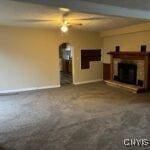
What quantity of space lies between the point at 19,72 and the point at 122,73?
4.03 meters

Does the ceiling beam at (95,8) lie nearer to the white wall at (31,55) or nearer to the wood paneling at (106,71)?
the white wall at (31,55)

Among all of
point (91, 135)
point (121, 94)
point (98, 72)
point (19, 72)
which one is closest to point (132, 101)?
point (121, 94)

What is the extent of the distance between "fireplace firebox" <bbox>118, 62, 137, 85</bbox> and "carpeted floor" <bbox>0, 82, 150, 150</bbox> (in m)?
1.11

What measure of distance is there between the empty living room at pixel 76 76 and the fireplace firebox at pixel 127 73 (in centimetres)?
4

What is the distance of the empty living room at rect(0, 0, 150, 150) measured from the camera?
10.2 feet

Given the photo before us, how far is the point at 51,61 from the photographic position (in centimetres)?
749

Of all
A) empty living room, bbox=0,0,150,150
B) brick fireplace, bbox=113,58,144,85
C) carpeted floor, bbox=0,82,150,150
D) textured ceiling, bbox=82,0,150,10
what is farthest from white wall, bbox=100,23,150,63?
textured ceiling, bbox=82,0,150,10

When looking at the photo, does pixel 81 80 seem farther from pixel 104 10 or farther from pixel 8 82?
pixel 104 10

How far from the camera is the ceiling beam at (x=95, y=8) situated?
2623mm

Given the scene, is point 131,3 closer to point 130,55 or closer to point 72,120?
point 72,120

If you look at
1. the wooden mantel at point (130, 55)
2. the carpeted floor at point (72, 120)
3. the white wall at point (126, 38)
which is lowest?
the carpeted floor at point (72, 120)

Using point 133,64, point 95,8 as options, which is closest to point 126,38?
point 133,64

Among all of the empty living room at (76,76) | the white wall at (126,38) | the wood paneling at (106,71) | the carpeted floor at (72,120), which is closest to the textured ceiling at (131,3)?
the empty living room at (76,76)

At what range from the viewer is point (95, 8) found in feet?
Answer: 9.77
